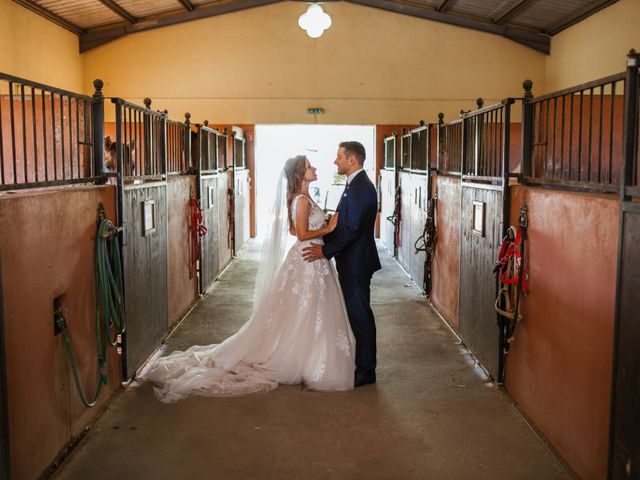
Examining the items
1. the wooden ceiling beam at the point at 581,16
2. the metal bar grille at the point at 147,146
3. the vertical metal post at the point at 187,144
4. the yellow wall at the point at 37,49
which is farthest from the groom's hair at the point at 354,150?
the wooden ceiling beam at the point at 581,16

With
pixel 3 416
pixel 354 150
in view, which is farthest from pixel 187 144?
pixel 3 416

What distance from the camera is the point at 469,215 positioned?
4.62 meters

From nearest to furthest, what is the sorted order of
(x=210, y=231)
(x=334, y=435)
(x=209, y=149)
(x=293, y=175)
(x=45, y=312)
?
1. (x=45, y=312)
2. (x=334, y=435)
3. (x=293, y=175)
4. (x=210, y=231)
5. (x=209, y=149)

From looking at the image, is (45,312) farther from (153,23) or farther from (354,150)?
(153,23)

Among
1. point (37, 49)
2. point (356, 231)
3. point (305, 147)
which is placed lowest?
point (356, 231)

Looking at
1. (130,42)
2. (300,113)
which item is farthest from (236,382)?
(130,42)

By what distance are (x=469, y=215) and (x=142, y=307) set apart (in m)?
2.27

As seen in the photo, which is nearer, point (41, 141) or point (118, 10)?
point (41, 141)

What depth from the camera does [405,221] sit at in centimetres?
837

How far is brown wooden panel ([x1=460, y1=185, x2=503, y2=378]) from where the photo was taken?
3.93m

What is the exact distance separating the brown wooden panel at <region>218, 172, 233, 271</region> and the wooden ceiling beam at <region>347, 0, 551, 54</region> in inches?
180

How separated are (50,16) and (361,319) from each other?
26.2ft

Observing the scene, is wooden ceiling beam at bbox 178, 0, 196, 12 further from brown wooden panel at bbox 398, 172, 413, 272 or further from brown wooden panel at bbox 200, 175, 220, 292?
brown wooden panel at bbox 398, 172, 413, 272

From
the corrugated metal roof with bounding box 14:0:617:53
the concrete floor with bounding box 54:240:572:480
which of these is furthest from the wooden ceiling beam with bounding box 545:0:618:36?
the concrete floor with bounding box 54:240:572:480
